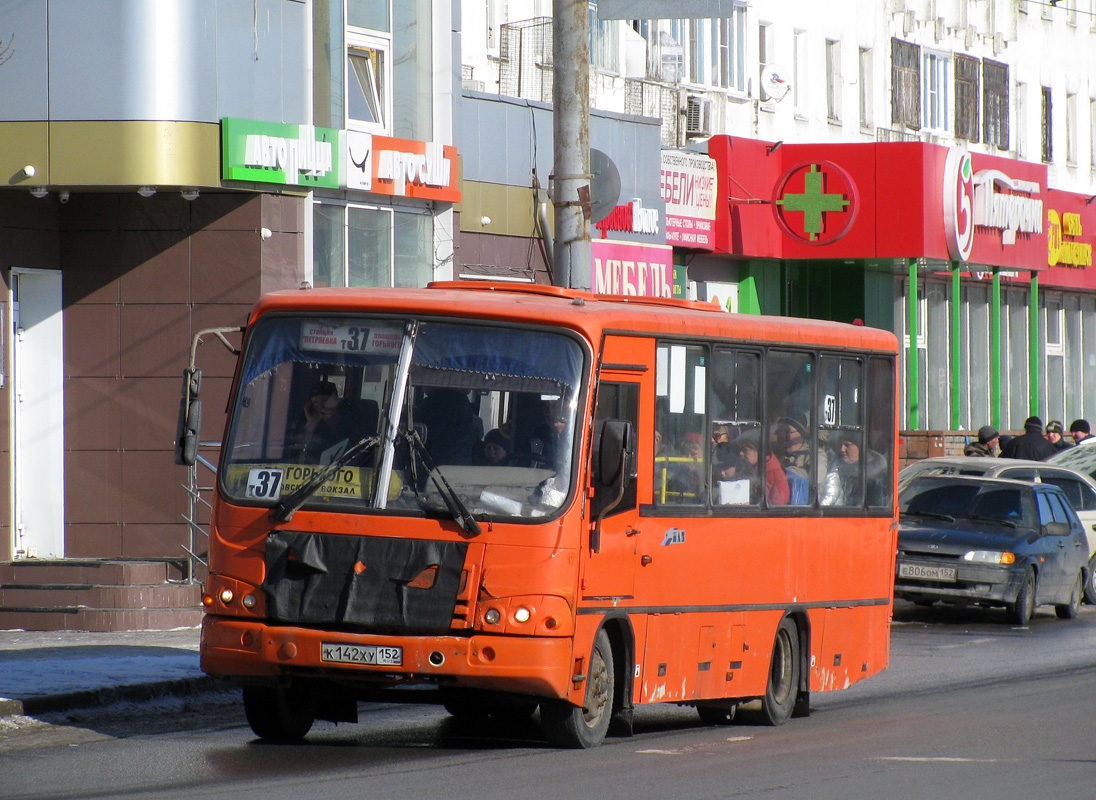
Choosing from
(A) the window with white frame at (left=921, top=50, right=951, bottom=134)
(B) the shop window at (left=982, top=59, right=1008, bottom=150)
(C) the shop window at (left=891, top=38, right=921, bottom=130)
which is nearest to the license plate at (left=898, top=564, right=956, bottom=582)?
(C) the shop window at (left=891, top=38, right=921, bottom=130)

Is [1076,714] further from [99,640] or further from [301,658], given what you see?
→ [99,640]

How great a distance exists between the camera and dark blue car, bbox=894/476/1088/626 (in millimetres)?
20578

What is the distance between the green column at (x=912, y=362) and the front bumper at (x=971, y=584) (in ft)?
39.8

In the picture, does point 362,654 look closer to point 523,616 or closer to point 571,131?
point 523,616

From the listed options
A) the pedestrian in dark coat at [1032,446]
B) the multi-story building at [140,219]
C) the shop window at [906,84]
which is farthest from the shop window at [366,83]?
the shop window at [906,84]

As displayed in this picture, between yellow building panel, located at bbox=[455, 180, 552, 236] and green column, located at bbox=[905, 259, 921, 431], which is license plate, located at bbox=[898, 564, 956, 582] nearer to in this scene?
yellow building panel, located at bbox=[455, 180, 552, 236]

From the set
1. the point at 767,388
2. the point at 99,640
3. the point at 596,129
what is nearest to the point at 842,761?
the point at 767,388

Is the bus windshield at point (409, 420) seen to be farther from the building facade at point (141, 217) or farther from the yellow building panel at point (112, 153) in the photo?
the building facade at point (141, 217)

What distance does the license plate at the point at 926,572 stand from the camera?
20609 mm

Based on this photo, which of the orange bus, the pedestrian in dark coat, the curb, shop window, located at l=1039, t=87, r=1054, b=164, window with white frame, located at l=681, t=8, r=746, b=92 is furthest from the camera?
shop window, located at l=1039, t=87, r=1054, b=164

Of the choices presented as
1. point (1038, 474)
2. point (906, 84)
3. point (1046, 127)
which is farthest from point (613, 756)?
point (1046, 127)

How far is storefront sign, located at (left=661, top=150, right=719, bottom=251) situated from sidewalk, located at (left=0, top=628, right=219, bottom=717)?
1390 centimetres

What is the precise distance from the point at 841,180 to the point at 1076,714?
19511mm

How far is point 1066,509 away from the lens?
2236cm
